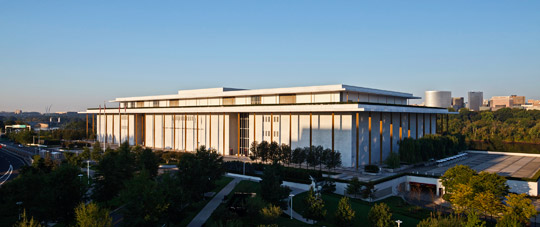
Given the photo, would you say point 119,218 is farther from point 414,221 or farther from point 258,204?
point 414,221

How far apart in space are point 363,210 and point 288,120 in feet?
79.0

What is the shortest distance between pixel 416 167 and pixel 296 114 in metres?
17.6

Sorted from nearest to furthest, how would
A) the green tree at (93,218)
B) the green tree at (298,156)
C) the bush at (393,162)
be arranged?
the green tree at (93,218) → the bush at (393,162) → the green tree at (298,156)

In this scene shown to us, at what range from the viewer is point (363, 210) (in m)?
30.4

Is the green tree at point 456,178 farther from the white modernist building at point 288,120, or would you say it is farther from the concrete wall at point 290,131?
the concrete wall at point 290,131

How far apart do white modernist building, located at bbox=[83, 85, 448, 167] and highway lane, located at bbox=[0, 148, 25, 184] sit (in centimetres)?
2120

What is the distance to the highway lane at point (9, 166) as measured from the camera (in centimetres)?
4453

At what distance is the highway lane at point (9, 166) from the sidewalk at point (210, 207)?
72.5ft

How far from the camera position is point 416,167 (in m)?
49.6

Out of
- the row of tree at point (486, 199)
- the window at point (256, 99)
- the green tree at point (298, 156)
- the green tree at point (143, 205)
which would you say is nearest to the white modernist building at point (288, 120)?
the window at point (256, 99)

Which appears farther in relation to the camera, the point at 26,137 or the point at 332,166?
the point at 26,137

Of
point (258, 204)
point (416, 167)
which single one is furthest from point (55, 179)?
point (416, 167)

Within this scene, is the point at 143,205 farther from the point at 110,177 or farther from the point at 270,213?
the point at 110,177

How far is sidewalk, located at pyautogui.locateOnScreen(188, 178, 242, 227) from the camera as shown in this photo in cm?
2575
